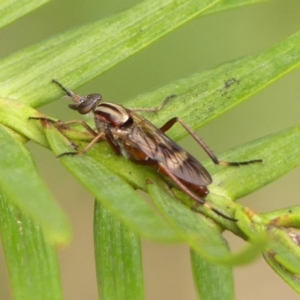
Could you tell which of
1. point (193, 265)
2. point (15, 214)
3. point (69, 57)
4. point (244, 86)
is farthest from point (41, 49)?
point (193, 265)

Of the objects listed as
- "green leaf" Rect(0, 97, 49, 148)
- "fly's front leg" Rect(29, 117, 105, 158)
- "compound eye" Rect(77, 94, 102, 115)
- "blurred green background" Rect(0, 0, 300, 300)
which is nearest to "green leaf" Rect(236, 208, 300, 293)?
"fly's front leg" Rect(29, 117, 105, 158)

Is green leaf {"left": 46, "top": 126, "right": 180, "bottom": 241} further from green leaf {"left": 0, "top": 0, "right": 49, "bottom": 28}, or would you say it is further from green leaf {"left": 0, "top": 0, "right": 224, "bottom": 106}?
green leaf {"left": 0, "top": 0, "right": 49, "bottom": 28}

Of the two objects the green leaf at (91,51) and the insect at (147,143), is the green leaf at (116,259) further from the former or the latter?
the green leaf at (91,51)

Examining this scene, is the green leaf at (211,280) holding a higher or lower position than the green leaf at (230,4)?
lower

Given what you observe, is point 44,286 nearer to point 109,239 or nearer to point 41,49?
point 109,239

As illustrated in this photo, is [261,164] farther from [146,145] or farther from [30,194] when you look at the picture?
[30,194]

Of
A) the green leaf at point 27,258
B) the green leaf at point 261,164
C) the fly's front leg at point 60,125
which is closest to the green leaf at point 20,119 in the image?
the fly's front leg at point 60,125

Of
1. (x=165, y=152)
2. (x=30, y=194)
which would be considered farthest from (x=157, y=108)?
(x=30, y=194)
